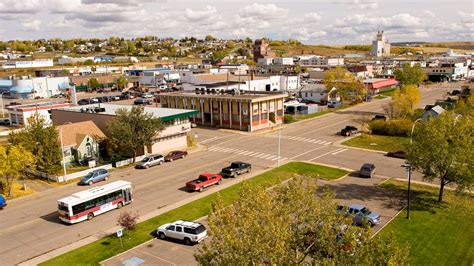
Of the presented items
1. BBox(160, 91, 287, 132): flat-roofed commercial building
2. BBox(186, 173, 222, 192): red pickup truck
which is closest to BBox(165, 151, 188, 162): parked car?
BBox(186, 173, 222, 192): red pickup truck

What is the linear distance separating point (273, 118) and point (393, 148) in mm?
25821

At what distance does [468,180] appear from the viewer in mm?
33531

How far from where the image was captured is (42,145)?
45.3 m

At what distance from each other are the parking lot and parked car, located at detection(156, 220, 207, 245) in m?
0.47

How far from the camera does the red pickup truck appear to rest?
133 feet

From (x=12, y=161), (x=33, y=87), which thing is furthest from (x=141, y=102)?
(x=12, y=161)

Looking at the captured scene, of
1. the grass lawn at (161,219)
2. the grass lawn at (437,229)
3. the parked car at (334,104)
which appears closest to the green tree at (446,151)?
the grass lawn at (437,229)

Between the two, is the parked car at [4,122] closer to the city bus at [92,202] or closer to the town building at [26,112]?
the town building at [26,112]

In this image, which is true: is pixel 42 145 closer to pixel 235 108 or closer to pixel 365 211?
pixel 235 108

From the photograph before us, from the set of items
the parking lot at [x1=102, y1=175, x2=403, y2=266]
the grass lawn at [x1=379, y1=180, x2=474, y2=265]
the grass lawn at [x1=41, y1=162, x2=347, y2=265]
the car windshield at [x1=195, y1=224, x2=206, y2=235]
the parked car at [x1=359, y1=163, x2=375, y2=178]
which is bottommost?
the grass lawn at [x1=379, y1=180, x2=474, y2=265]

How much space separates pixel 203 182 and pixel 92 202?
11.4m

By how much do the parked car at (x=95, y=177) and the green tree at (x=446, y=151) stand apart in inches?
1299

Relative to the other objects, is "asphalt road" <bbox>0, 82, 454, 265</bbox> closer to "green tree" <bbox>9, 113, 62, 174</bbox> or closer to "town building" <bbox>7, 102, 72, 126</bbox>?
"green tree" <bbox>9, 113, 62, 174</bbox>

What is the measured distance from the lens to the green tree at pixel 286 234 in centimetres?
1538
